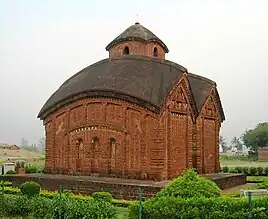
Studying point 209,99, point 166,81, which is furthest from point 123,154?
point 209,99

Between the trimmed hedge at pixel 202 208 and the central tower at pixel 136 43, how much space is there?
12.6m

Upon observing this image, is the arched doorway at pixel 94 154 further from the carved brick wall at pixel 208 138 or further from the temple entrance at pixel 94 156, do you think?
the carved brick wall at pixel 208 138

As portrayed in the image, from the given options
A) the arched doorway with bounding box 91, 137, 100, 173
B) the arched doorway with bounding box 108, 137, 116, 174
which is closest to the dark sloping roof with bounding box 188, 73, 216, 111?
the arched doorway with bounding box 108, 137, 116, 174

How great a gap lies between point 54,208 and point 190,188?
396 centimetres

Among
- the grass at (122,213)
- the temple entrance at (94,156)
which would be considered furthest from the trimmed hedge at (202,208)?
the temple entrance at (94,156)

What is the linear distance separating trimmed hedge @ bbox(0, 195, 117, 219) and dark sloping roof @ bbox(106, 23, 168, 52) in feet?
39.2

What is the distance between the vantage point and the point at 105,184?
16828 mm

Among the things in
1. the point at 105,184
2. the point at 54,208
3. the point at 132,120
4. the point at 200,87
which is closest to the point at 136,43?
the point at 200,87

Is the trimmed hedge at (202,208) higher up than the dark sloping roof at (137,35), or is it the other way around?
the dark sloping roof at (137,35)

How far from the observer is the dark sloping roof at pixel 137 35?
22.8 metres

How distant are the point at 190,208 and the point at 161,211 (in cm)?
79

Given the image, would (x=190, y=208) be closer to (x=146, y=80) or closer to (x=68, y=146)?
(x=146, y=80)

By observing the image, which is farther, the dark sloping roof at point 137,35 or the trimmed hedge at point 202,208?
the dark sloping roof at point 137,35

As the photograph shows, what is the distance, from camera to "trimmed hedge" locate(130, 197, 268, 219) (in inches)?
408
